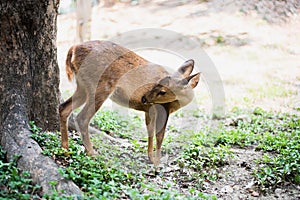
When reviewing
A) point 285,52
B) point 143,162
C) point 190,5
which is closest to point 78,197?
point 143,162

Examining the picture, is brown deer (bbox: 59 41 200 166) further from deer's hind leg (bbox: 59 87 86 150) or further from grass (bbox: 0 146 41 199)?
grass (bbox: 0 146 41 199)

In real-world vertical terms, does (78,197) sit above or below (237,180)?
above

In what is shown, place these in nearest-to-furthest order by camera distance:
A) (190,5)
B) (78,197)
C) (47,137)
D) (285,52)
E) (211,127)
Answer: (78,197), (47,137), (211,127), (285,52), (190,5)

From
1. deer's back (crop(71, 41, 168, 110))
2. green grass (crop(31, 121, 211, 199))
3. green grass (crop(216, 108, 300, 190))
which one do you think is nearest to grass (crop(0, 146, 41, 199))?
green grass (crop(31, 121, 211, 199))

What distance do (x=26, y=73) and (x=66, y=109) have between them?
662 millimetres

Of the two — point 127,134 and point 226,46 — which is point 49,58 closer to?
point 127,134

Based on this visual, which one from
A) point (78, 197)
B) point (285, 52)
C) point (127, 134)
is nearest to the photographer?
point (78, 197)

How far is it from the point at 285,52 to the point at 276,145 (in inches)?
383

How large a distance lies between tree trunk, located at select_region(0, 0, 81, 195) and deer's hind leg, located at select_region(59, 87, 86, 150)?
40 centimetres

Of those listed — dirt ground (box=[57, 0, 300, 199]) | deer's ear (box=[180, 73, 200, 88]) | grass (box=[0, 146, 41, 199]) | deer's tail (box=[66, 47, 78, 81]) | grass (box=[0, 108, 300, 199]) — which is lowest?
dirt ground (box=[57, 0, 300, 199])

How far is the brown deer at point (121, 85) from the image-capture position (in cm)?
484

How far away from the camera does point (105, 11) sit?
19.2 meters

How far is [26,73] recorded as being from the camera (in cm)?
471

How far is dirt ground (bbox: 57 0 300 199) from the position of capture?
412 inches
